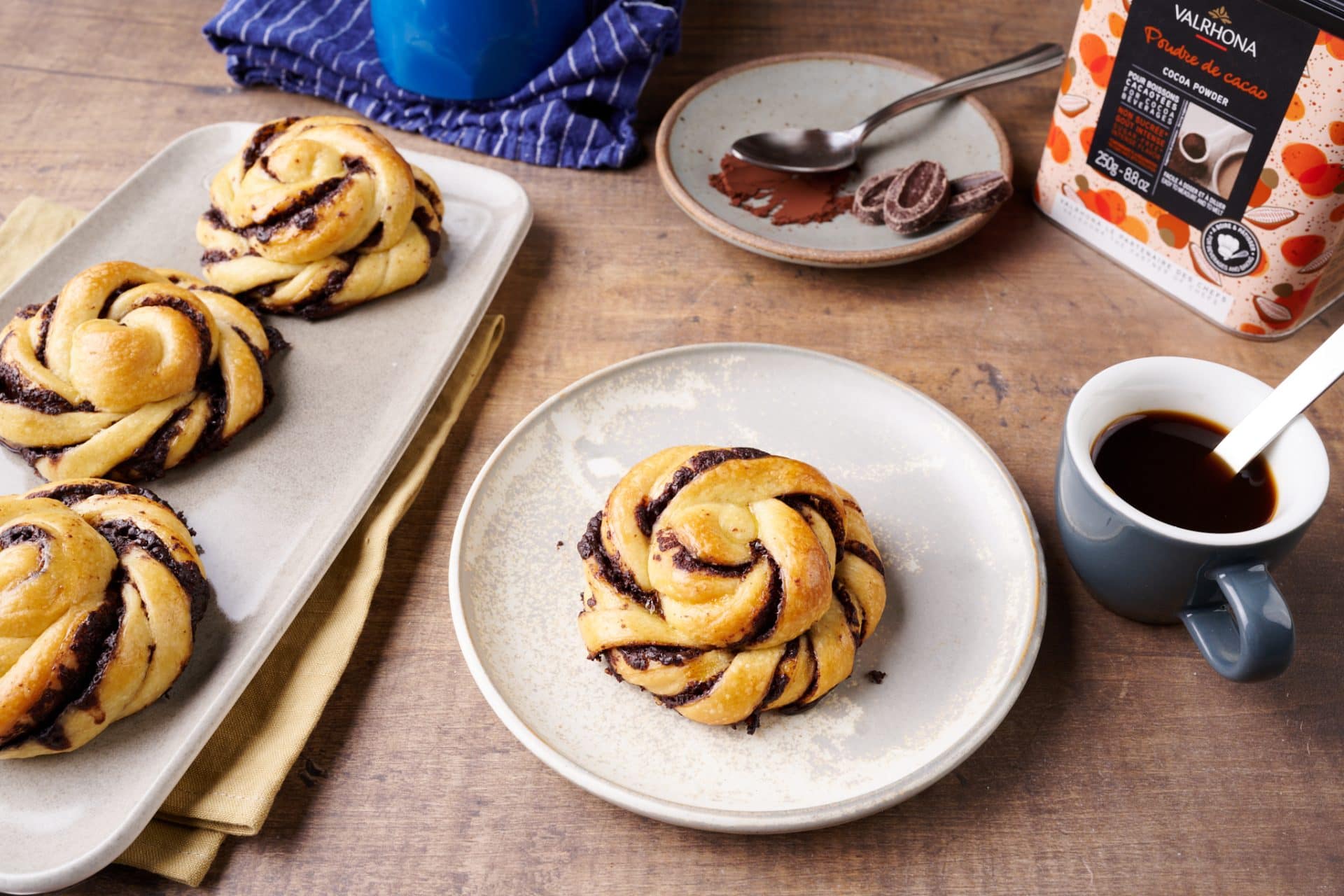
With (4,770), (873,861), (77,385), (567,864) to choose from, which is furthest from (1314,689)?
(77,385)

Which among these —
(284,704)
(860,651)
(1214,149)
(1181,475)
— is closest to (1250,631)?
(1181,475)

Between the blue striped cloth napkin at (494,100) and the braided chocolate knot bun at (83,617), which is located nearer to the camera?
the braided chocolate knot bun at (83,617)

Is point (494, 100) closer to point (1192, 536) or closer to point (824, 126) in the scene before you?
point (824, 126)

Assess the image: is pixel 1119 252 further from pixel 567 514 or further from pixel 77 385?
pixel 77 385

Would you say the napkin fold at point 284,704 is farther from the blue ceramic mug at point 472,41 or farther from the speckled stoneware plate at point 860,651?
the blue ceramic mug at point 472,41

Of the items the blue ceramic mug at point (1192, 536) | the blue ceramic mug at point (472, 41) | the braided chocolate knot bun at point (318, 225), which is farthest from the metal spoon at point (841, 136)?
the blue ceramic mug at point (1192, 536)

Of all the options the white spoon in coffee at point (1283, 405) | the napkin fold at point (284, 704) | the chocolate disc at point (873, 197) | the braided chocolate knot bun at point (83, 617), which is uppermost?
the white spoon in coffee at point (1283, 405)

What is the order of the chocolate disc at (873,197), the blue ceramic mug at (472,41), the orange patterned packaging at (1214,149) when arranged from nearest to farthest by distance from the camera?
the orange patterned packaging at (1214,149) → the chocolate disc at (873,197) → the blue ceramic mug at (472,41)
